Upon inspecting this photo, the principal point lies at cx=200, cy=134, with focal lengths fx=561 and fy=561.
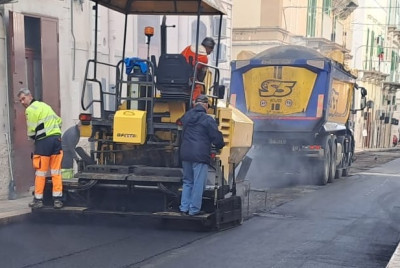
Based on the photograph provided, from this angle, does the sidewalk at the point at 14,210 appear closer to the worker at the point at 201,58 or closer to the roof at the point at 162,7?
the worker at the point at 201,58

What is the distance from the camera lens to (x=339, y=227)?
802cm

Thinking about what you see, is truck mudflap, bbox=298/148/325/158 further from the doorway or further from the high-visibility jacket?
the high-visibility jacket

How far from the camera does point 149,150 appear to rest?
750 cm

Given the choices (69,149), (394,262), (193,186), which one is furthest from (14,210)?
(394,262)

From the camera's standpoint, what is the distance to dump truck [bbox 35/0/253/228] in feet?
23.6

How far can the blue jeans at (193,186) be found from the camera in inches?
276

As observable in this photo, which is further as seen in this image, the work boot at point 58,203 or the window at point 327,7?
the window at point 327,7

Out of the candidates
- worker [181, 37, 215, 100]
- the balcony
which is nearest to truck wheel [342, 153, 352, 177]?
worker [181, 37, 215, 100]

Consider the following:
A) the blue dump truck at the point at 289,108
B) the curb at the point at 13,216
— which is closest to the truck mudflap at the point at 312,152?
the blue dump truck at the point at 289,108

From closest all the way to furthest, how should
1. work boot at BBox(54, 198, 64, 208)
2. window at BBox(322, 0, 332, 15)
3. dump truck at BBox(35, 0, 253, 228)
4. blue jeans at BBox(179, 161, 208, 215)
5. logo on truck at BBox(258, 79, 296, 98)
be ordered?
blue jeans at BBox(179, 161, 208, 215), dump truck at BBox(35, 0, 253, 228), work boot at BBox(54, 198, 64, 208), logo on truck at BBox(258, 79, 296, 98), window at BBox(322, 0, 332, 15)

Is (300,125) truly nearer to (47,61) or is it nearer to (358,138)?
(47,61)

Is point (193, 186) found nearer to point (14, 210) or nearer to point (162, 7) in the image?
point (14, 210)

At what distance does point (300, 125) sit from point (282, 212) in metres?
4.46

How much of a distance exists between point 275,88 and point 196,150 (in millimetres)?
6789
